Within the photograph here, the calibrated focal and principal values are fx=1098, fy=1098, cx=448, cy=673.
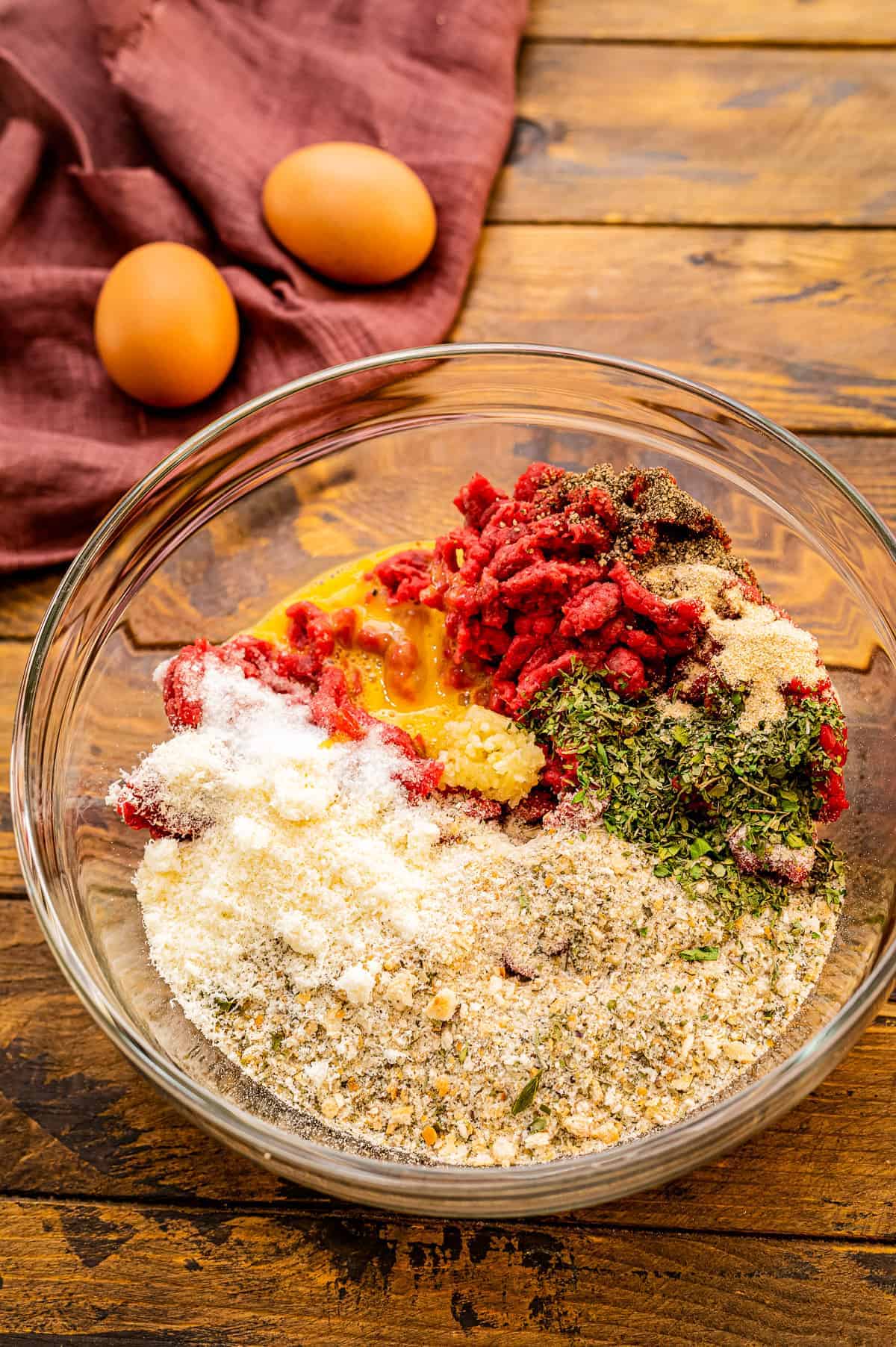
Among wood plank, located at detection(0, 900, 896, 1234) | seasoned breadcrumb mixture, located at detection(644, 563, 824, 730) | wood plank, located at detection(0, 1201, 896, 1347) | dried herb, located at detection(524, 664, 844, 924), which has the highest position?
seasoned breadcrumb mixture, located at detection(644, 563, 824, 730)

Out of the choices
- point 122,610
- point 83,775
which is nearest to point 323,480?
point 122,610

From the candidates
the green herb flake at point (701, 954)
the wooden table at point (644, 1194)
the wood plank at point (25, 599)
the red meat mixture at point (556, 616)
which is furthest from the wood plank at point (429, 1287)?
the wood plank at point (25, 599)

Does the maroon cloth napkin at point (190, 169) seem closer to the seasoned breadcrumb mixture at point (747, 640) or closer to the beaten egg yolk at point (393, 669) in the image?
the beaten egg yolk at point (393, 669)

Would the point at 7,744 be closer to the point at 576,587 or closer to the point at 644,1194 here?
the point at 576,587

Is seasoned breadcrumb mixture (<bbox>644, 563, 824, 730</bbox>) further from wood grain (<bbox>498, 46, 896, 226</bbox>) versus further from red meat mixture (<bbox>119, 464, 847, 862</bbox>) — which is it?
wood grain (<bbox>498, 46, 896, 226</bbox>)

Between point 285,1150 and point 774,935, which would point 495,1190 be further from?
point 774,935

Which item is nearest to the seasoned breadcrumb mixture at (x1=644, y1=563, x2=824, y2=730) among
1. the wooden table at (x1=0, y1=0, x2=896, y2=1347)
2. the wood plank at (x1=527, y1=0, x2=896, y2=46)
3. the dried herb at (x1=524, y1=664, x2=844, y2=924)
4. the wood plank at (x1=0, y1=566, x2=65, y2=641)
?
the dried herb at (x1=524, y1=664, x2=844, y2=924)
